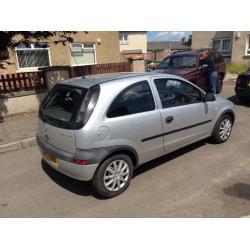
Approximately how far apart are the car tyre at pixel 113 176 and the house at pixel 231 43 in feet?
60.5

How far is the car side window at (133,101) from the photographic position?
3.34m

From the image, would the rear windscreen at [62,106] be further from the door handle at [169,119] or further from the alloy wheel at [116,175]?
the door handle at [169,119]

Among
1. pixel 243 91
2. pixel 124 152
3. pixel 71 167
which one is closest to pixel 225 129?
pixel 124 152

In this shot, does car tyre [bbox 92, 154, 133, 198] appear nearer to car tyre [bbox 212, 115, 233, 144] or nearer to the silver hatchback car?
the silver hatchback car

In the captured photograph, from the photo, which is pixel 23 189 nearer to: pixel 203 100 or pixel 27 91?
pixel 203 100

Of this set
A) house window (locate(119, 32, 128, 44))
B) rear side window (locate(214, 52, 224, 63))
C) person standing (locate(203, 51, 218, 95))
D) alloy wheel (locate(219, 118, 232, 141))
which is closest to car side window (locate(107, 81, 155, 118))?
alloy wheel (locate(219, 118, 232, 141))

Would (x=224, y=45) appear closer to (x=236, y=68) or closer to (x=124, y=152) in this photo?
(x=236, y=68)

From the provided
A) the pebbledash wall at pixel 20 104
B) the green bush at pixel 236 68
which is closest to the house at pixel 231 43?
the green bush at pixel 236 68

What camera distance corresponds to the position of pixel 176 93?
416 centimetres

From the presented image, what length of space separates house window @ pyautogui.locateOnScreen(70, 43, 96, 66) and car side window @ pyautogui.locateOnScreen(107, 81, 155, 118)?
408 inches

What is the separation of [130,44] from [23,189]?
3051 cm

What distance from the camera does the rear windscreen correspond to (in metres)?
3.21

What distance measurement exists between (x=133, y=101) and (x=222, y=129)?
243 centimetres

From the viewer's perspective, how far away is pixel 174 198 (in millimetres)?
3369
